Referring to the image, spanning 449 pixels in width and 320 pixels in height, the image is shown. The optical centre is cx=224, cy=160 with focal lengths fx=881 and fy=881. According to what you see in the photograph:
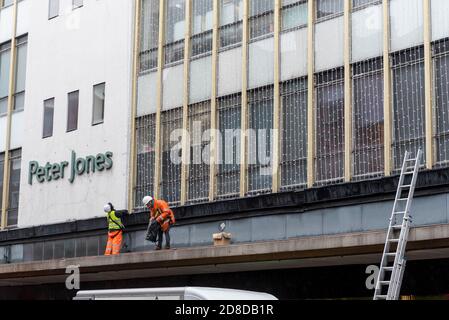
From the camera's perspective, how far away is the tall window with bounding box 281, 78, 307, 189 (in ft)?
68.9

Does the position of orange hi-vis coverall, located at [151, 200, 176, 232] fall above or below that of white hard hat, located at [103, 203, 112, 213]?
below

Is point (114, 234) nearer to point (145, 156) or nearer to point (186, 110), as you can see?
point (145, 156)

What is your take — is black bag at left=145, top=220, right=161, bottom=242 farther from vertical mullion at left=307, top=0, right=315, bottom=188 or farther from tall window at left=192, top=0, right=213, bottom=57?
tall window at left=192, top=0, right=213, bottom=57

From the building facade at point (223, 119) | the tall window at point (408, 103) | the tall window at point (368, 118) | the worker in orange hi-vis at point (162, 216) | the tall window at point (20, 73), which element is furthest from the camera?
the tall window at point (20, 73)

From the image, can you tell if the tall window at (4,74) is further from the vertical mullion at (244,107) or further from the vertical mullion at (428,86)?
the vertical mullion at (428,86)

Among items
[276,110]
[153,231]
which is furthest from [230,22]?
[153,231]

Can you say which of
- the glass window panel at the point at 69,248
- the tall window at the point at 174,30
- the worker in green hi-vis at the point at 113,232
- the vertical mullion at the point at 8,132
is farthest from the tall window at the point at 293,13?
the vertical mullion at the point at 8,132

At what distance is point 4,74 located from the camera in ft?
102

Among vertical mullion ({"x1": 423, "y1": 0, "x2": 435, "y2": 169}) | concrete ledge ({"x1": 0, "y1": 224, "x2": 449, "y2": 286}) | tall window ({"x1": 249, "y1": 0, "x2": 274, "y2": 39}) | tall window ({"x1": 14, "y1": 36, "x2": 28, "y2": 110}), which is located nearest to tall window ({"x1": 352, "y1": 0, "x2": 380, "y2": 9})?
vertical mullion ({"x1": 423, "y1": 0, "x2": 435, "y2": 169})

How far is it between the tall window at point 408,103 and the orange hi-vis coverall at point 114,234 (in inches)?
350

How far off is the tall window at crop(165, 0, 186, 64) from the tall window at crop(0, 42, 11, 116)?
811 cm

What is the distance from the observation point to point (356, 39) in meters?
20.1

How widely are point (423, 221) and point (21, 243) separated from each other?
15.3 metres

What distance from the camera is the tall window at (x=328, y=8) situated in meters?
20.7
